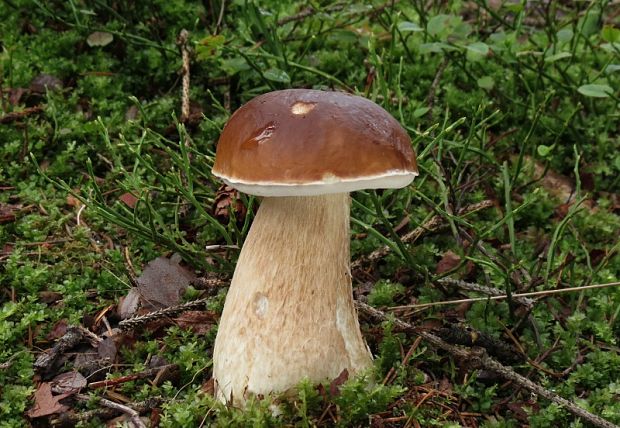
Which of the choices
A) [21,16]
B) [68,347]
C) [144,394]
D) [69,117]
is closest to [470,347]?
[144,394]

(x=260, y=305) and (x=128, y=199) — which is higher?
(x=260, y=305)

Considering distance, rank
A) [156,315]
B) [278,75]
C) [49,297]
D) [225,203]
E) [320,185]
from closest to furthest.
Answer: [320,185] → [156,315] → [49,297] → [225,203] → [278,75]

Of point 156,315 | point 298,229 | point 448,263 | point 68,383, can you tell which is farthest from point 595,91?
point 68,383

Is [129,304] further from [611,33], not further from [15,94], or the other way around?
[611,33]

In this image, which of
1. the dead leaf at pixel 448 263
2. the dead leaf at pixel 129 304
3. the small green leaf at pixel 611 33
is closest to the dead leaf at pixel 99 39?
the dead leaf at pixel 129 304

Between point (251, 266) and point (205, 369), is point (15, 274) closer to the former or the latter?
point (205, 369)

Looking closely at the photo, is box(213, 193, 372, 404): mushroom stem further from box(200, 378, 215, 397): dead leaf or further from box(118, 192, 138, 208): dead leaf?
box(118, 192, 138, 208): dead leaf

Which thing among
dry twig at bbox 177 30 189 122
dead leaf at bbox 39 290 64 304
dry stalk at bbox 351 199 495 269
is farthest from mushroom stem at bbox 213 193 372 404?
dry twig at bbox 177 30 189 122
